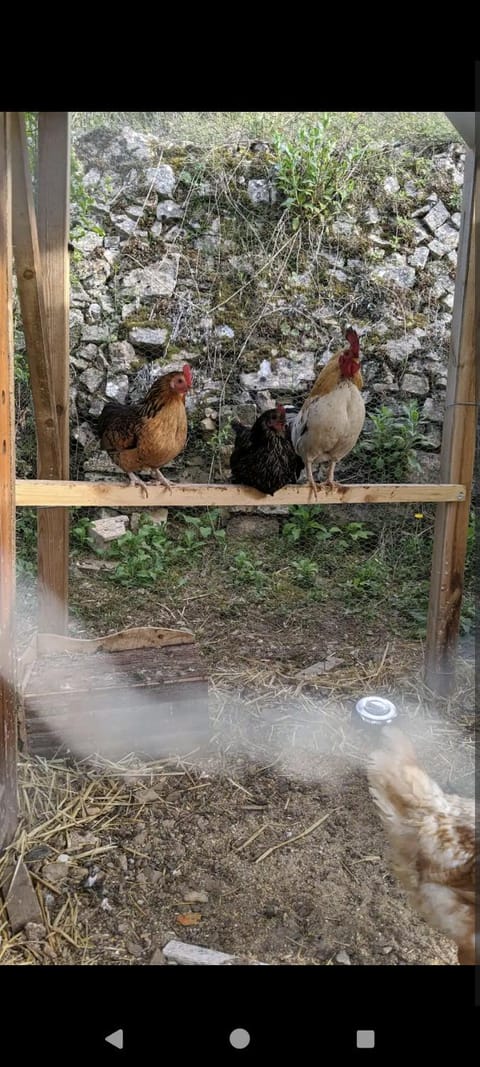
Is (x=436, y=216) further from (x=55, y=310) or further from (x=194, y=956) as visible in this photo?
(x=194, y=956)

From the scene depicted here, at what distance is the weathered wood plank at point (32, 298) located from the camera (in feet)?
4.61

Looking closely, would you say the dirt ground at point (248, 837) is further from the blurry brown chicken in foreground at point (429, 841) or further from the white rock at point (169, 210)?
the white rock at point (169, 210)

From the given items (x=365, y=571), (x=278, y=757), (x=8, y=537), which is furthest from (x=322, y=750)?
(x=365, y=571)

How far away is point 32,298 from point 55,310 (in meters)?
0.32

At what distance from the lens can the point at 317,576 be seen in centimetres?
319

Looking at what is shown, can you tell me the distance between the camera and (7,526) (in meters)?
1.40

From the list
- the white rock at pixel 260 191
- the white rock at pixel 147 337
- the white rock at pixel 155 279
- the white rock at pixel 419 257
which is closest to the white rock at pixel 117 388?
the white rock at pixel 147 337

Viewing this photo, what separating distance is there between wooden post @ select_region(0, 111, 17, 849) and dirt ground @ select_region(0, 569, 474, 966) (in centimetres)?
13

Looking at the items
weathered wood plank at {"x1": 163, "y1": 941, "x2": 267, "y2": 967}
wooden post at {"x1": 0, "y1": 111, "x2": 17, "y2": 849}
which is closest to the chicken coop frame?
wooden post at {"x1": 0, "y1": 111, "x2": 17, "y2": 849}

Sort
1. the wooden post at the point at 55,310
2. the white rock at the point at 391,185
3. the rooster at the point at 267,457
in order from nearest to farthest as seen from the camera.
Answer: the wooden post at the point at 55,310
the rooster at the point at 267,457
the white rock at the point at 391,185

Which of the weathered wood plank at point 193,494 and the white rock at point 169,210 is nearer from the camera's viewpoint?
the weathered wood plank at point 193,494

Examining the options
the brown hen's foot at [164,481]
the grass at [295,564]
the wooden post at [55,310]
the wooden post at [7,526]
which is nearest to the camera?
the wooden post at [7,526]

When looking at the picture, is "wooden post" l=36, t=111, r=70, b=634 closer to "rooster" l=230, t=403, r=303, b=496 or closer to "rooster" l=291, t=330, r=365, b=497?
"rooster" l=230, t=403, r=303, b=496

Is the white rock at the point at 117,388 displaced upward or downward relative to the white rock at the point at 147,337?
downward
